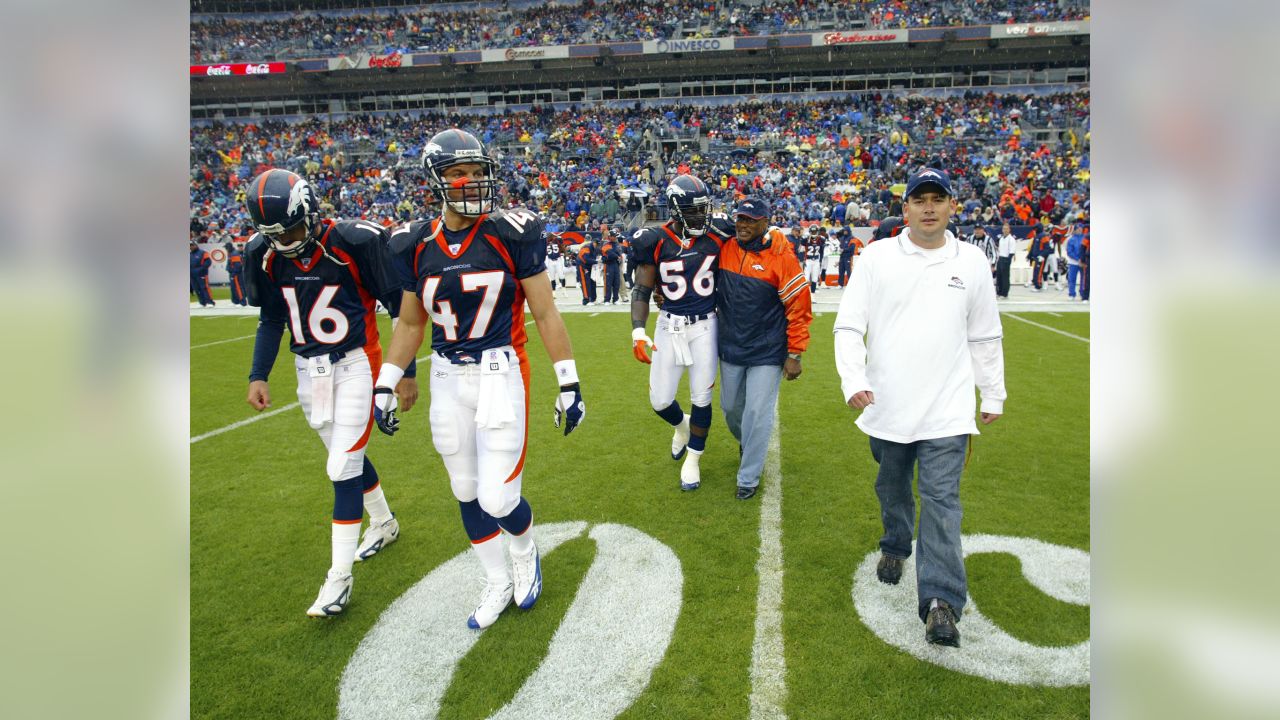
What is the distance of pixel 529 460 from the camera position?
6.20 meters

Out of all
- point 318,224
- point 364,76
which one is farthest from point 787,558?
point 364,76

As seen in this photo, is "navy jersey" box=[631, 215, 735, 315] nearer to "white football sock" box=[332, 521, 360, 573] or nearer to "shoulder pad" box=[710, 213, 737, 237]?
"shoulder pad" box=[710, 213, 737, 237]

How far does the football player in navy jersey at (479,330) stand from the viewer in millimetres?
3438

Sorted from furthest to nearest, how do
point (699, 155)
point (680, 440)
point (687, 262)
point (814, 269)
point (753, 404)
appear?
point (699, 155)
point (814, 269)
point (680, 440)
point (687, 262)
point (753, 404)

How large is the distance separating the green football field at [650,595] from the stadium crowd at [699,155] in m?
23.0

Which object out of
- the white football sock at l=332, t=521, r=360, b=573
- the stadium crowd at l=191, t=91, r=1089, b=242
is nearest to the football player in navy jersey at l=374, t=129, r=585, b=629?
the white football sock at l=332, t=521, r=360, b=573

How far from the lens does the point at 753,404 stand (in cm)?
503

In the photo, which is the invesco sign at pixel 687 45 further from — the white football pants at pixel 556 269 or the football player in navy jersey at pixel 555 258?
the white football pants at pixel 556 269

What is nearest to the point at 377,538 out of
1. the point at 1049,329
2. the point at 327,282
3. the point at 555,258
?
the point at 327,282

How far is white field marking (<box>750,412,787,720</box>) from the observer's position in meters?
2.97

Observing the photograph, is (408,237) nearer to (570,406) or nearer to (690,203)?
(570,406)

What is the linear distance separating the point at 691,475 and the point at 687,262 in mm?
1607
